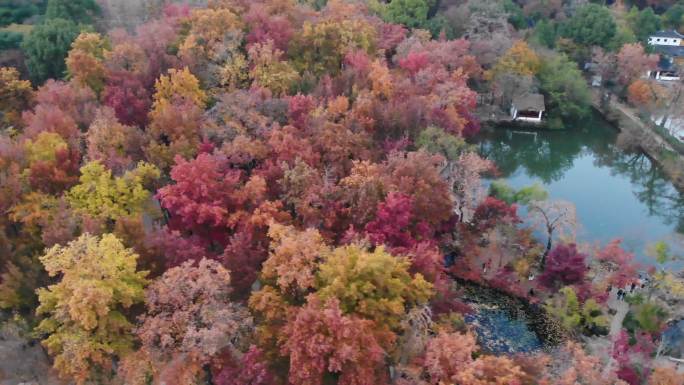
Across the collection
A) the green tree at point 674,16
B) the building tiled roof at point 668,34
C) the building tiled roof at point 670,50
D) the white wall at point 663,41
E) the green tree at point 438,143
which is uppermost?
the green tree at point 438,143

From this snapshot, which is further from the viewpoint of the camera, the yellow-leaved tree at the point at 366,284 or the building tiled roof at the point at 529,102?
the building tiled roof at the point at 529,102

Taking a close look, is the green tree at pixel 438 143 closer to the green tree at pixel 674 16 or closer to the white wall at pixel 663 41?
the white wall at pixel 663 41

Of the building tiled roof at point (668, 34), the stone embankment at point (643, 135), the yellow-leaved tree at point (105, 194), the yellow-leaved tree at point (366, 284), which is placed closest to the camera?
the yellow-leaved tree at point (366, 284)

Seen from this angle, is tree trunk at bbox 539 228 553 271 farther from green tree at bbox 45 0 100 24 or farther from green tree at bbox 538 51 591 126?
green tree at bbox 45 0 100 24

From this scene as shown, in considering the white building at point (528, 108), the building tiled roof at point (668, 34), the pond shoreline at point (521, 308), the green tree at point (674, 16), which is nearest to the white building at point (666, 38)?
the building tiled roof at point (668, 34)

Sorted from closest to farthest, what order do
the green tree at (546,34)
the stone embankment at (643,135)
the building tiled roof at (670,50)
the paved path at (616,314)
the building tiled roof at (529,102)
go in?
the paved path at (616,314) < the stone embankment at (643,135) < the building tiled roof at (529,102) < the green tree at (546,34) < the building tiled roof at (670,50)

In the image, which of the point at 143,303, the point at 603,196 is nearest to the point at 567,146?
the point at 603,196
